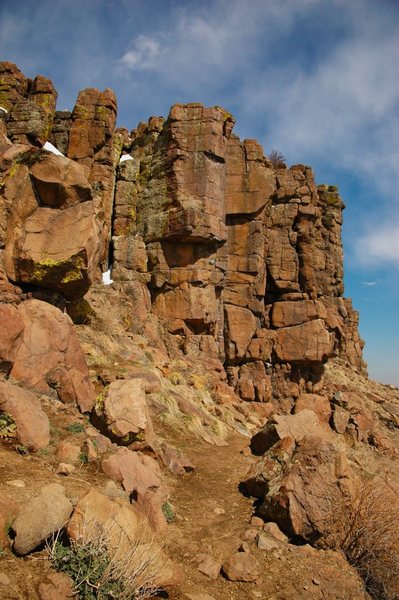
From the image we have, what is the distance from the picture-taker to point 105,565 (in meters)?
3.81

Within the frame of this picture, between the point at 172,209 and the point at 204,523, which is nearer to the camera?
the point at 204,523

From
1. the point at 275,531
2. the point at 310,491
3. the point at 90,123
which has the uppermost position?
the point at 90,123

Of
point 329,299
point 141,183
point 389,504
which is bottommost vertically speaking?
point 389,504

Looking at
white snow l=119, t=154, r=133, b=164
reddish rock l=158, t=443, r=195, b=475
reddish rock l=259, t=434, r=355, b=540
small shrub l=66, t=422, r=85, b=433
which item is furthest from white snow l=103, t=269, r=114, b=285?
reddish rock l=259, t=434, r=355, b=540

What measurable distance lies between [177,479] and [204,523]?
1.59 meters

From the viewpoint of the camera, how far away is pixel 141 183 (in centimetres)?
2341

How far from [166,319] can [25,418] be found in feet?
49.4

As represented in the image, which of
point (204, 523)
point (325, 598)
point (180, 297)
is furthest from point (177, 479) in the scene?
point (180, 297)

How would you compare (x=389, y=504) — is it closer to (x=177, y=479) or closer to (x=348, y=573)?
(x=348, y=573)

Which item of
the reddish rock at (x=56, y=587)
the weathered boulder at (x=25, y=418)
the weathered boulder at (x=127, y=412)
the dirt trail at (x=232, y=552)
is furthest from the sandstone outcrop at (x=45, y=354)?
the reddish rock at (x=56, y=587)

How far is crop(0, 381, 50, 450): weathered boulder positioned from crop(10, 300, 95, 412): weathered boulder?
134cm

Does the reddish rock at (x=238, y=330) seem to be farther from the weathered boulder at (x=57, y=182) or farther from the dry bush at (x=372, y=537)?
the dry bush at (x=372, y=537)

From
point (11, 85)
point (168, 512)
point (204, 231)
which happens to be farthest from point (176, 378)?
point (11, 85)

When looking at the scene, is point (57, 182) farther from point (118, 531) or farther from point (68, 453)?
point (118, 531)
